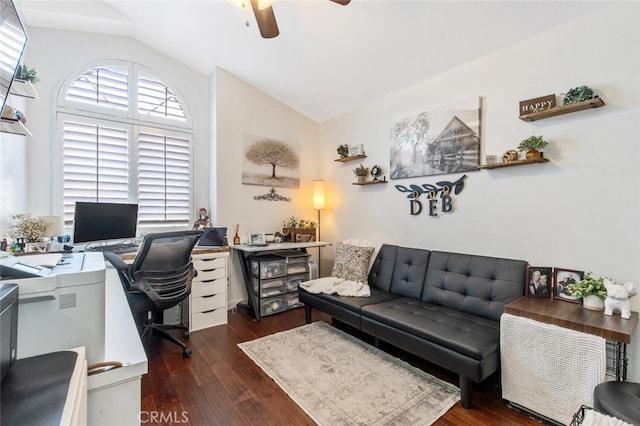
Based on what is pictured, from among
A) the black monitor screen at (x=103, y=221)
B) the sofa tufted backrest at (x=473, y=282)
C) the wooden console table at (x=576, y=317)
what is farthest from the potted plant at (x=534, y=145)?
the black monitor screen at (x=103, y=221)

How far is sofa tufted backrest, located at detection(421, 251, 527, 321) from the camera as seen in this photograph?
7.31 feet

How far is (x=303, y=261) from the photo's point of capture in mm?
3646

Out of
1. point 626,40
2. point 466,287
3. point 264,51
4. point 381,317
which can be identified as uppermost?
point 264,51

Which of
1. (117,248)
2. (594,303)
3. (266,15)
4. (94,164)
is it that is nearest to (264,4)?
(266,15)

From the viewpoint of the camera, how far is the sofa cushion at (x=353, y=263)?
3.08m

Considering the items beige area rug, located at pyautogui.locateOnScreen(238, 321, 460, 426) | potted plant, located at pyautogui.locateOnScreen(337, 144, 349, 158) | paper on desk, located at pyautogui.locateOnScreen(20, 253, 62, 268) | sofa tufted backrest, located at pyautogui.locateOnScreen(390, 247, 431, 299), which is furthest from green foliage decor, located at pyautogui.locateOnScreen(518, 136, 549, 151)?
paper on desk, located at pyautogui.locateOnScreen(20, 253, 62, 268)

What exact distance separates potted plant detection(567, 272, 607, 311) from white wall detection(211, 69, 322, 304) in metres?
3.13

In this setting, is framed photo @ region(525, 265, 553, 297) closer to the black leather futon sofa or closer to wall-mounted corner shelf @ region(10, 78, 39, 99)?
the black leather futon sofa

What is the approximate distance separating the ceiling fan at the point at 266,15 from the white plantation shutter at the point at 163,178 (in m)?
2.05

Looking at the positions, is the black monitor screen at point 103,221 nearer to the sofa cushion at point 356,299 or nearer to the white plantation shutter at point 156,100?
the white plantation shutter at point 156,100

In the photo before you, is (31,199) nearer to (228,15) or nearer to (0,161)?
(0,161)

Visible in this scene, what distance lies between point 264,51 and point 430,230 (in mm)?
2569

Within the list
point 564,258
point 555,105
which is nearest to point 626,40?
point 555,105

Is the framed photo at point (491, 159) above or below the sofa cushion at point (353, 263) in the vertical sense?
above
